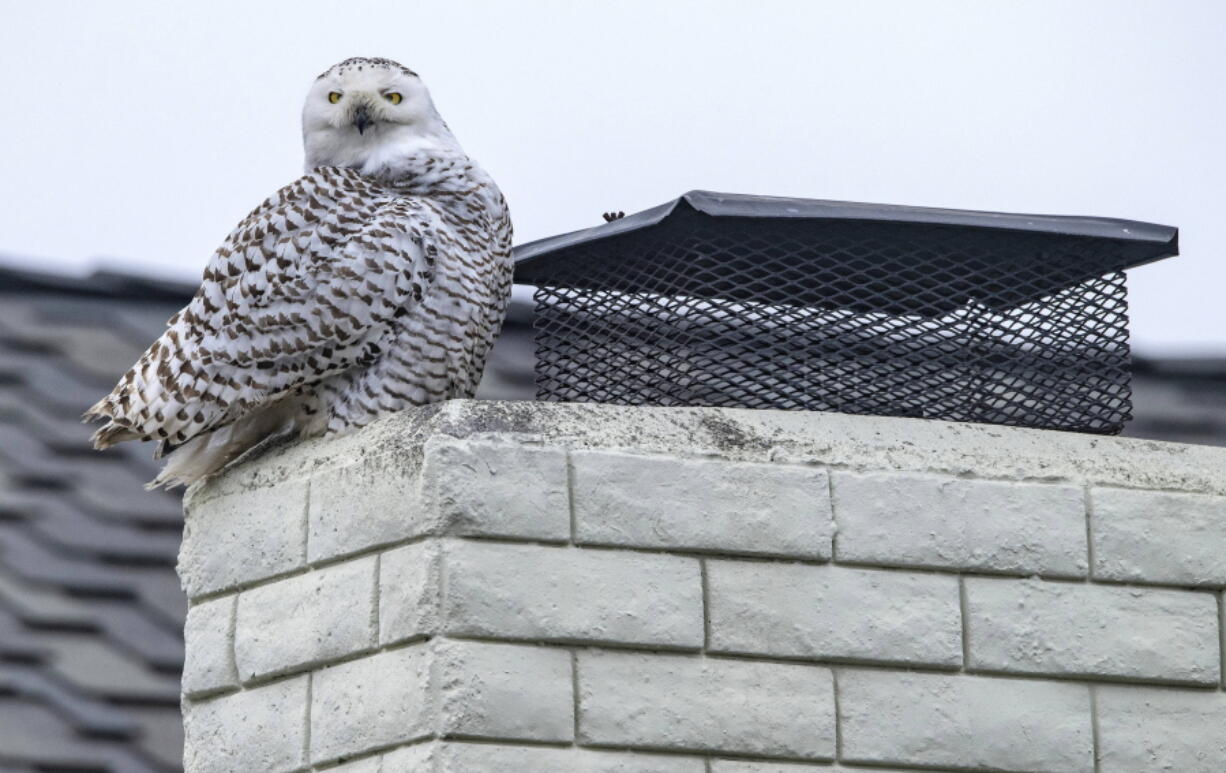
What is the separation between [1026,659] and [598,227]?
49.8 inches

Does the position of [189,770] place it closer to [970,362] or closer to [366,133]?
[366,133]

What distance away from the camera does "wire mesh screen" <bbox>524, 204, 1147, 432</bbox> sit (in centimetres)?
487

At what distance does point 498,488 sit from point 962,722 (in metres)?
1.03

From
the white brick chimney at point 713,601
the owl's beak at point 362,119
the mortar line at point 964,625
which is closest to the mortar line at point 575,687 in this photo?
the white brick chimney at point 713,601

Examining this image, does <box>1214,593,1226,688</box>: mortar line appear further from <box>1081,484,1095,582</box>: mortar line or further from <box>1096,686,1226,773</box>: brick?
<box>1081,484,1095,582</box>: mortar line

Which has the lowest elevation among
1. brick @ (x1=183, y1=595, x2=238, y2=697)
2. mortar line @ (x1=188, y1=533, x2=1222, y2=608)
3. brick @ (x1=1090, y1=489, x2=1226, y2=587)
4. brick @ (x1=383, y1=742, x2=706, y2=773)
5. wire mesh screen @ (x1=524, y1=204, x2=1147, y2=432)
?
brick @ (x1=383, y1=742, x2=706, y2=773)

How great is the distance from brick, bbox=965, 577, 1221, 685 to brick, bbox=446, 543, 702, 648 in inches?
24.4

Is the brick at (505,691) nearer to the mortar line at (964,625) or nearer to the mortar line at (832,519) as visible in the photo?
the mortar line at (832,519)

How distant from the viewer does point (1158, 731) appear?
472 cm

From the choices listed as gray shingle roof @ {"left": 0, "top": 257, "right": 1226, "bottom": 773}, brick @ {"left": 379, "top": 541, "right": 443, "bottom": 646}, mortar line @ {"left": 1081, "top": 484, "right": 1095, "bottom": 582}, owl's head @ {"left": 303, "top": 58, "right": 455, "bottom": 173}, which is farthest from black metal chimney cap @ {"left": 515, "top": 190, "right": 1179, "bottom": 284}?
gray shingle roof @ {"left": 0, "top": 257, "right": 1226, "bottom": 773}

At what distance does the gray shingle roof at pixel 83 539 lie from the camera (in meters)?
7.35

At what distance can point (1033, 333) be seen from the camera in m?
5.08

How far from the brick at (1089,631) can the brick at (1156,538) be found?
0.04 m

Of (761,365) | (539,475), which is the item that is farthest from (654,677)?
(761,365)
